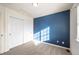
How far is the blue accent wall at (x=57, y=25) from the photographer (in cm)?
210

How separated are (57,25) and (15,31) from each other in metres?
1.24

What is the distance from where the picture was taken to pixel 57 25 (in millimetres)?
2168

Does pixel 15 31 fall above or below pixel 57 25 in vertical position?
below

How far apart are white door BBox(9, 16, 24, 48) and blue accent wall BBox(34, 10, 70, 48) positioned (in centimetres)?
66

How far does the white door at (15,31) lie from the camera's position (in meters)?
2.61

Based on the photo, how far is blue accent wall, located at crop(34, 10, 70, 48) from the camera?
2100 millimetres

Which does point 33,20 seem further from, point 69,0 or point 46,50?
point 69,0

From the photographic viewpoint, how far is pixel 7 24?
286 cm

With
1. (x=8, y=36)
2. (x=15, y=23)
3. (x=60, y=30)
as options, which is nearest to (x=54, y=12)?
(x=60, y=30)

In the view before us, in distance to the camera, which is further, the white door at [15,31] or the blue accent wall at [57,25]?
the white door at [15,31]

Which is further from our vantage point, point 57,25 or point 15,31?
point 15,31

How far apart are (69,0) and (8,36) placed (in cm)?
196

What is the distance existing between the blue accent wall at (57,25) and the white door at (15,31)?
0.66 m

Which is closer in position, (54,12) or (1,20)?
(54,12)
